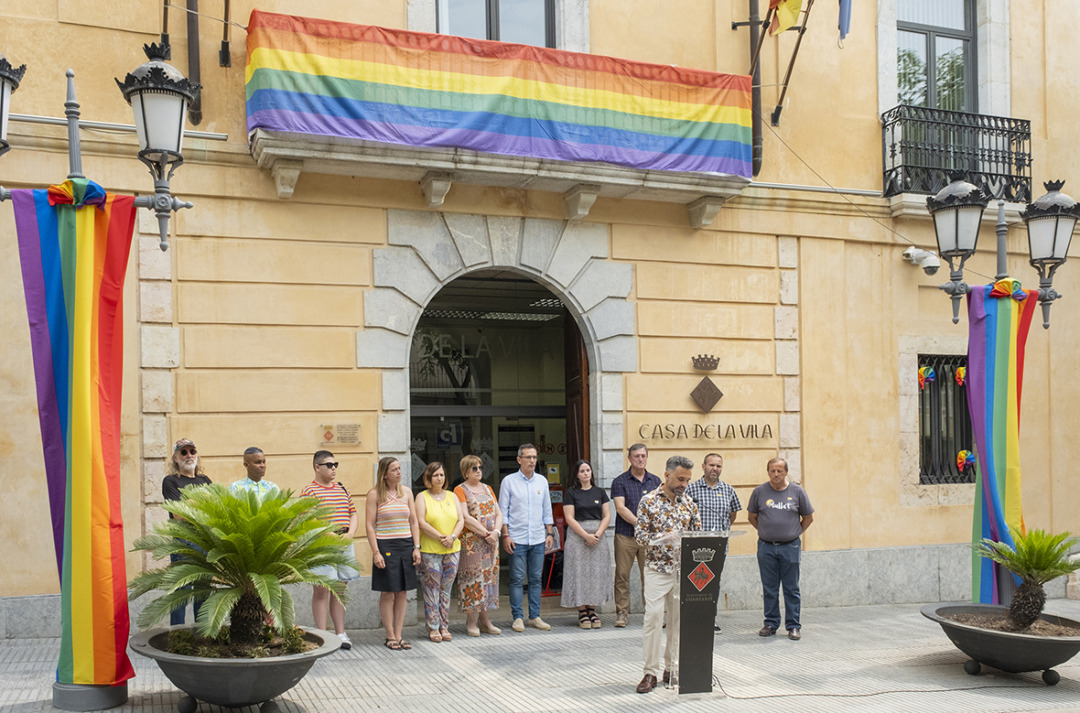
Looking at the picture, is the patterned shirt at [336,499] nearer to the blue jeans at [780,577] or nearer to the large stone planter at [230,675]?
the large stone planter at [230,675]

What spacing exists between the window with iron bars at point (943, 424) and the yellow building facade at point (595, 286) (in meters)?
0.25

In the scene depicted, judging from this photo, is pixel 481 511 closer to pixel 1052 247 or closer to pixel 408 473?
pixel 408 473

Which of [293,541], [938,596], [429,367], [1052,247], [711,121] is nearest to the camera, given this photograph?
[293,541]

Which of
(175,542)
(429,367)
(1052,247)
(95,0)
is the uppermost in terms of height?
(95,0)

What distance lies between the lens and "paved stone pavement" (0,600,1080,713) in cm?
780

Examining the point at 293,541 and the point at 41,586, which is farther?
the point at 41,586

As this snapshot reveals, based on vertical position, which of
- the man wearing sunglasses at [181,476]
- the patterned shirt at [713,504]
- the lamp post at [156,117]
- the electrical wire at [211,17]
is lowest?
the patterned shirt at [713,504]

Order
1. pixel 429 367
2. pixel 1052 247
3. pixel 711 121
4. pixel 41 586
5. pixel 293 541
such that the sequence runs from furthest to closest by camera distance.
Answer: pixel 429 367, pixel 711 121, pixel 1052 247, pixel 41 586, pixel 293 541

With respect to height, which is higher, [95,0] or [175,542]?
[95,0]

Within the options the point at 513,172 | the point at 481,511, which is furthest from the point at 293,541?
the point at 513,172

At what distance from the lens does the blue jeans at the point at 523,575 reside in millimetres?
10703

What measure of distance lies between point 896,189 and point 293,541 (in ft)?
30.3

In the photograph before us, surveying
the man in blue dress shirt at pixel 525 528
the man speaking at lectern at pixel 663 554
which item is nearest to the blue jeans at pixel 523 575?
the man in blue dress shirt at pixel 525 528

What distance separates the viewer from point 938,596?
43.2 ft
